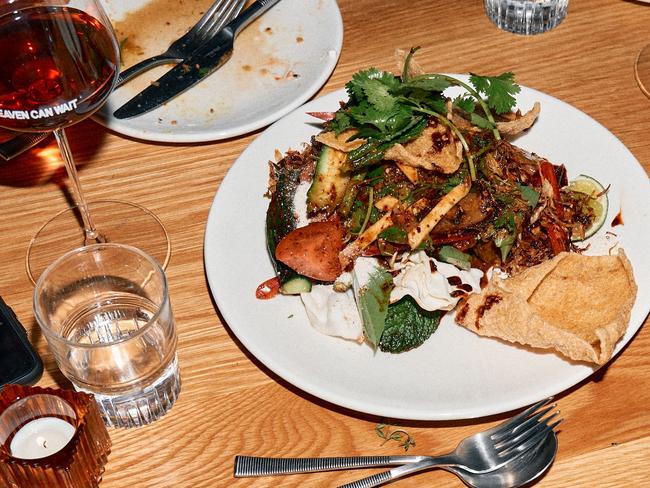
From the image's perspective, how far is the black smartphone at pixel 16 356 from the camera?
1882 millimetres

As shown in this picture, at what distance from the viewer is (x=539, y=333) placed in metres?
1.73

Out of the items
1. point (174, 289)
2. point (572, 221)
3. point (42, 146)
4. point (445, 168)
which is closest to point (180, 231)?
point (174, 289)

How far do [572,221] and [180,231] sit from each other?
1000 millimetres

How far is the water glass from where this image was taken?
2686 millimetres

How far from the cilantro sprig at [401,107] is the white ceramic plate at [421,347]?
0.23 m

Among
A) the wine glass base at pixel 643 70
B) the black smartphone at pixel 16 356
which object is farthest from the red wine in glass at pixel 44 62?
the wine glass base at pixel 643 70

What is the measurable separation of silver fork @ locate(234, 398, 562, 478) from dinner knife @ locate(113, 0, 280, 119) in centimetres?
117

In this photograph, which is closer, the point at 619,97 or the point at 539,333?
the point at 539,333

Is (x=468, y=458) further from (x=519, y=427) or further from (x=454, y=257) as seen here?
(x=454, y=257)

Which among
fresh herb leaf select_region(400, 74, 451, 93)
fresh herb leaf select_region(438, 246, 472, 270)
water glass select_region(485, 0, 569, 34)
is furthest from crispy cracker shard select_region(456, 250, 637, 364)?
water glass select_region(485, 0, 569, 34)

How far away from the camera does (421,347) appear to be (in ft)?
6.12

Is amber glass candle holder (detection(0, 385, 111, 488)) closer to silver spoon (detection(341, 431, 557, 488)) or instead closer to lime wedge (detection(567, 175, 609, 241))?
silver spoon (detection(341, 431, 557, 488))

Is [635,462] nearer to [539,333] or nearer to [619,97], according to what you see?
[539,333]

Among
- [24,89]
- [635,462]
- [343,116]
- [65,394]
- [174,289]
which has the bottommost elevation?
[635,462]
